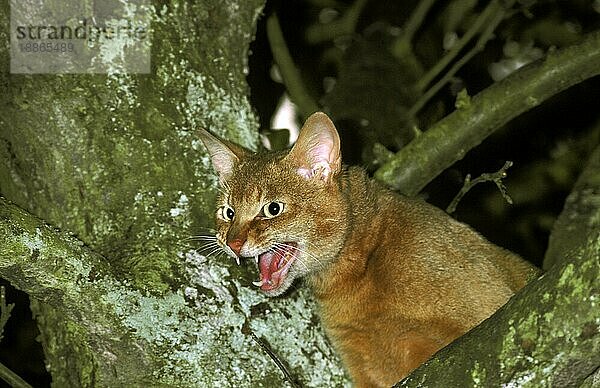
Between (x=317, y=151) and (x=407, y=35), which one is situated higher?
(x=407, y=35)

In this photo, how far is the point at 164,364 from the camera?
2.88 meters

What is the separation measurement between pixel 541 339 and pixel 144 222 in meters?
1.66

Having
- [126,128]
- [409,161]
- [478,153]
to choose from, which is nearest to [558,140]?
[478,153]

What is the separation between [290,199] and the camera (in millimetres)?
3543

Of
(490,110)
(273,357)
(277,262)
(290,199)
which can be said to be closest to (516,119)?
(490,110)

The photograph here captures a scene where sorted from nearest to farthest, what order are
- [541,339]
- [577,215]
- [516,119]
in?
[541,339], [577,215], [516,119]

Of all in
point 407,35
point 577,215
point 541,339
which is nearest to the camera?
point 541,339

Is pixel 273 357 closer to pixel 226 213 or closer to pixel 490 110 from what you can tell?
pixel 226 213

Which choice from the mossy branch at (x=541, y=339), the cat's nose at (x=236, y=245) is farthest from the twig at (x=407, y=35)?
the mossy branch at (x=541, y=339)

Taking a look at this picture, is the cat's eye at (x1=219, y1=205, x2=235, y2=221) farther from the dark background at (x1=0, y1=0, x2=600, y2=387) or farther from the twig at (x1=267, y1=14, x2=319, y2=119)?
the dark background at (x1=0, y1=0, x2=600, y2=387)

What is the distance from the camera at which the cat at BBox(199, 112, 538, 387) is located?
10.9 feet

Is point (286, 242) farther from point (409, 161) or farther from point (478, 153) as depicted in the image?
point (478, 153)

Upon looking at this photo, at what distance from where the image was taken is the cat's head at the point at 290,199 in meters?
3.42

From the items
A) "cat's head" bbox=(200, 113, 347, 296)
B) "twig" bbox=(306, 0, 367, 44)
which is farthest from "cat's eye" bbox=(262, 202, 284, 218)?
"twig" bbox=(306, 0, 367, 44)
